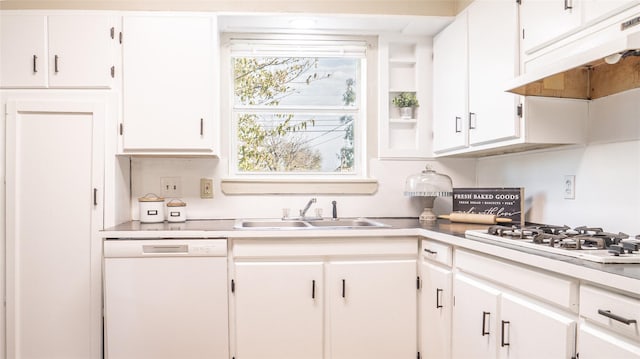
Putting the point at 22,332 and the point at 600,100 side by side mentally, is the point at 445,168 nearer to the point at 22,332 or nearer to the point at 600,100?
the point at 600,100

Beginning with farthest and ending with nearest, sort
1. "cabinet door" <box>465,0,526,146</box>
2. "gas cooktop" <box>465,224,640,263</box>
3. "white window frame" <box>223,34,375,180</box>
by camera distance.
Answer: "white window frame" <box>223,34,375,180</box> → "cabinet door" <box>465,0,526,146</box> → "gas cooktop" <box>465,224,640,263</box>

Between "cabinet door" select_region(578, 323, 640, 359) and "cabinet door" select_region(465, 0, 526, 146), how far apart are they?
101 centimetres

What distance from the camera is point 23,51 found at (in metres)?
2.34

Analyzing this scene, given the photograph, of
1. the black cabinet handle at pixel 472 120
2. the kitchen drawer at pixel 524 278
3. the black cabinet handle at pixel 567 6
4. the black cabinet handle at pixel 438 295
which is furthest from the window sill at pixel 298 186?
the black cabinet handle at pixel 567 6

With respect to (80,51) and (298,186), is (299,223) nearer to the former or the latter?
(298,186)

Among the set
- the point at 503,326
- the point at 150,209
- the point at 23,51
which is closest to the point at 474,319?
the point at 503,326

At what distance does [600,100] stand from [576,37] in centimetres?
40

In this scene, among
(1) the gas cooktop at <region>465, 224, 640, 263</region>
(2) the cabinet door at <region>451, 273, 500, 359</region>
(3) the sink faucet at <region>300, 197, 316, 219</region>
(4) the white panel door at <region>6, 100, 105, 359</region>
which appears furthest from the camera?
(3) the sink faucet at <region>300, 197, 316, 219</region>

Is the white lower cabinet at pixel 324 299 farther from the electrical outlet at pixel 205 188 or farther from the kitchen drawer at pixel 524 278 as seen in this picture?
the electrical outlet at pixel 205 188

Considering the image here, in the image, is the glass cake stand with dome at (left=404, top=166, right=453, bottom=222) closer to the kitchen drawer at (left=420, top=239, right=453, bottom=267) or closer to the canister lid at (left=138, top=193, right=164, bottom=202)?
the kitchen drawer at (left=420, top=239, right=453, bottom=267)

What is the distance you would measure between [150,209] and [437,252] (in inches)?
68.7

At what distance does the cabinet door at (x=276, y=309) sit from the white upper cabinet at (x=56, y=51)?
56.4 inches

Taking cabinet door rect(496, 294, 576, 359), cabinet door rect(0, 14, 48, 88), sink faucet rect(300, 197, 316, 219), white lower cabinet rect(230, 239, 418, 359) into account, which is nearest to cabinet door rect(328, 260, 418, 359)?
white lower cabinet rect(230, 239, 418, 359)

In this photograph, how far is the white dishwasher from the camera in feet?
6.95
